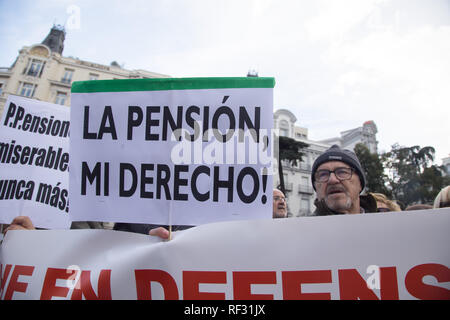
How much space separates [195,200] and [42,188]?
82.2 inches

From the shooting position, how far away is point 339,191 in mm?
2088

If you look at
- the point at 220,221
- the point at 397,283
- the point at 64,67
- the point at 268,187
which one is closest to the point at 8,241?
the point at 220,221

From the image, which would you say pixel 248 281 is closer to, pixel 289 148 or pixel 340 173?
pixel 340 173

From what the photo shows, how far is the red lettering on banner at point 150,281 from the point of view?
138 centimetres

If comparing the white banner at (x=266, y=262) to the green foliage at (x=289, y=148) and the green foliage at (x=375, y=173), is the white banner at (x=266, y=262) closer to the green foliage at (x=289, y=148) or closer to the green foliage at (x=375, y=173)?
the green foliage at (x=375, y=173)

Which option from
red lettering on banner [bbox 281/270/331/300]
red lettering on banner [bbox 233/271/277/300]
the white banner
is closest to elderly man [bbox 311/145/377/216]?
the white banner

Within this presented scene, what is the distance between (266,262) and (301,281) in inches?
7.6

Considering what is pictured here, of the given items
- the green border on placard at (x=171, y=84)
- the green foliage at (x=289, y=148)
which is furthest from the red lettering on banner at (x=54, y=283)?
the green foliage at (x=289, y=148)

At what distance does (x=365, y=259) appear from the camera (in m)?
1.33

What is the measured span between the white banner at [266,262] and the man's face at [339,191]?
2.19 feet

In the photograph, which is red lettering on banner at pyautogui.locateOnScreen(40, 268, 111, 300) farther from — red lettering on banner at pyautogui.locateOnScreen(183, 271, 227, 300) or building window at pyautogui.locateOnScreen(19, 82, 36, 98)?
building window at pyautogui.locateOnScreen(19, 82, 36, 98)

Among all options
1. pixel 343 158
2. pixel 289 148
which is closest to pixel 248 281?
pixel 343 158
